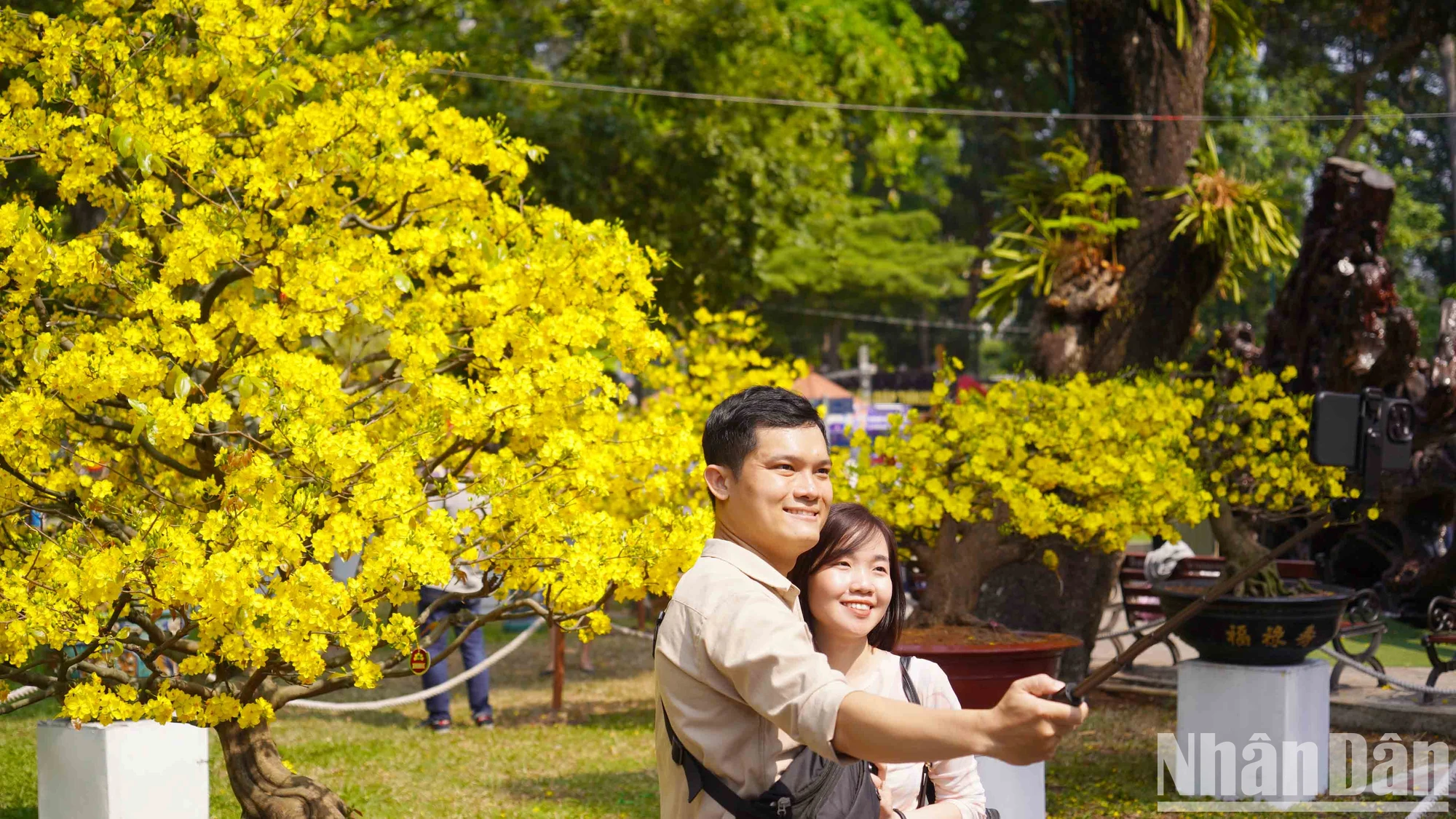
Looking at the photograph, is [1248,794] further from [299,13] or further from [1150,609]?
[299,13]

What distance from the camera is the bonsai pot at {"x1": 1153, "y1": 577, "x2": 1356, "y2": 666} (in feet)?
21.0

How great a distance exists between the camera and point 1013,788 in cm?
535

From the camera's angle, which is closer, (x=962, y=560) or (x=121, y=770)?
(x=121, y=770)

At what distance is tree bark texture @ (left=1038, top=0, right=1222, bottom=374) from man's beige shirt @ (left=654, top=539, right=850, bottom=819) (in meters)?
7.61

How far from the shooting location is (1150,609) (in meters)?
10.4

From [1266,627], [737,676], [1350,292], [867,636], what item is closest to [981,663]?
[1266,627]

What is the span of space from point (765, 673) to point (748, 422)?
1.74 ft

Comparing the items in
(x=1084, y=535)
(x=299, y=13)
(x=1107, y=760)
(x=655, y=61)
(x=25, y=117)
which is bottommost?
(x=1107, y=760)

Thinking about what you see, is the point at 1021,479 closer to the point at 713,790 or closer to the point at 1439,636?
the point at 1439,636

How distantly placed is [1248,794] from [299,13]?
541cm

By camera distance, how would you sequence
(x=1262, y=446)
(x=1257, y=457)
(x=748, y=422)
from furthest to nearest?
(x=1257, y=457)
(x=1262, y=446)
(x=748, y=422)

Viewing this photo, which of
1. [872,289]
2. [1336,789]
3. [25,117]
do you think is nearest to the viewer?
[25,117]

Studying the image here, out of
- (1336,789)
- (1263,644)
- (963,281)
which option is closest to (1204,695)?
(1263,644)

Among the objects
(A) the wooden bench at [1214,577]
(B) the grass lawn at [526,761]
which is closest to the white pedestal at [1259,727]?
(B) the grass lawn at [526,761]
